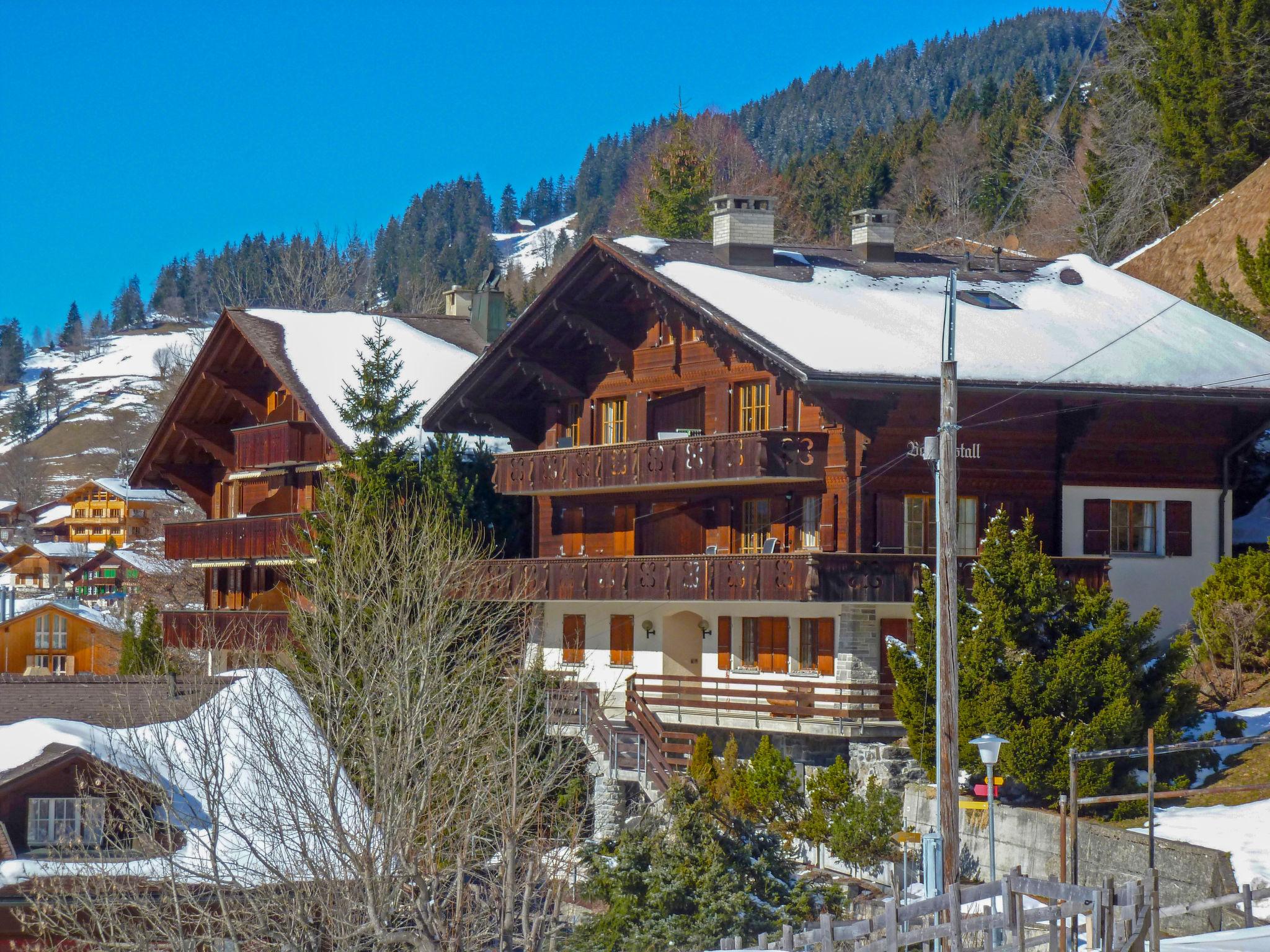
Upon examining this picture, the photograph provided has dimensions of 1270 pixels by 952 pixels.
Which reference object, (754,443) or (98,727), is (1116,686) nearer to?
(754,443)

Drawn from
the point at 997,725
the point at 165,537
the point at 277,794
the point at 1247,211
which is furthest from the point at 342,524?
the point at 1247,211

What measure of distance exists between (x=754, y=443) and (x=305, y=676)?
9333 mm

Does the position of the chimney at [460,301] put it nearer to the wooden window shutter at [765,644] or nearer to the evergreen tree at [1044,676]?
the wooden window shutter at [765,644]

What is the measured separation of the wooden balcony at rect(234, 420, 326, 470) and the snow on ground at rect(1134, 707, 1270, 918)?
25391 millimetres

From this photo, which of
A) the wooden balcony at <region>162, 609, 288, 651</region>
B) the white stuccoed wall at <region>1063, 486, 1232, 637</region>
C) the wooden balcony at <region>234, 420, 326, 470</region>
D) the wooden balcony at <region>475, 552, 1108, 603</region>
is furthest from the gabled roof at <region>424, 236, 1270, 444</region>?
the wooden balcony at <region>162, 609, 288, 651</region>

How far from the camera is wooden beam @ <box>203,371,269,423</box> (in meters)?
46.4

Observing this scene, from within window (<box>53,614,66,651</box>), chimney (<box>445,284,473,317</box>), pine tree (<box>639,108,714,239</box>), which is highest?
pine tree (<box>639,108,714,239</box>)

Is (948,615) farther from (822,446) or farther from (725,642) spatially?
(725,642)

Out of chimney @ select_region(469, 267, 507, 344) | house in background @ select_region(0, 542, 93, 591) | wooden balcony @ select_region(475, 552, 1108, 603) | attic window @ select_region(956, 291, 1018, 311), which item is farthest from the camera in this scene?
house in background @ select_region(0, 542, 93, 591)

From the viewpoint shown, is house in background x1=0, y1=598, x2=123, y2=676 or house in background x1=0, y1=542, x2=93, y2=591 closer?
house in background x1=0, y1=598, x2=123, y2=676

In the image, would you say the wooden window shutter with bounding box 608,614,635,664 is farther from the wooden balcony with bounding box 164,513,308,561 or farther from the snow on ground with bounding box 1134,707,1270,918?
the snow on ground with bounding box 1134,707,1270,918

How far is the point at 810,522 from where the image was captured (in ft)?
109

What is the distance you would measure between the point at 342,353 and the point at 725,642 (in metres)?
15.0

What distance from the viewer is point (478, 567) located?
33.5m
